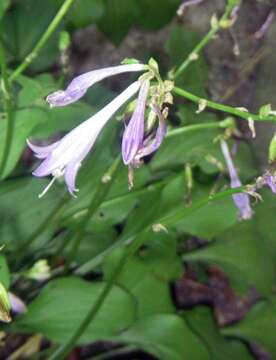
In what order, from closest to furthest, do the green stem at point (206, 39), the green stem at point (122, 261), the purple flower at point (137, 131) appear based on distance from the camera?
the purple flower at point (137, 131) < the green stem at point (122, 261) < the green stem at point (206, 39)

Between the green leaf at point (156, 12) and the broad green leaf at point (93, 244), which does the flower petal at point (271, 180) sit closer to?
the broad green leaf at point (93, 244)

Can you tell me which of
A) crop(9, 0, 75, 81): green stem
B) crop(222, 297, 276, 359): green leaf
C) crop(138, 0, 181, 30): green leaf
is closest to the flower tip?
crop(9, 0, 75, 81): green stem

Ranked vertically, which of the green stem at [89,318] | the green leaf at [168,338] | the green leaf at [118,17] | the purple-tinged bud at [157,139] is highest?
the purple-tinged bud at [157,139]

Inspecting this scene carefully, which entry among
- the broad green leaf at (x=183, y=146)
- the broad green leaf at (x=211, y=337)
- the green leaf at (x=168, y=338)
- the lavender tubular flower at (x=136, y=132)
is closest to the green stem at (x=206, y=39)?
the broad green leaf at (x=183, y=146)

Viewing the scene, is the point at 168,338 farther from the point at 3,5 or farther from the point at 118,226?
the point at 3,5

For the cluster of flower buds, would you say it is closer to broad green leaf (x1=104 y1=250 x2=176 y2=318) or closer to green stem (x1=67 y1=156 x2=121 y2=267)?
green stem (x1=67 y1=156 x2=121 y2=267)
